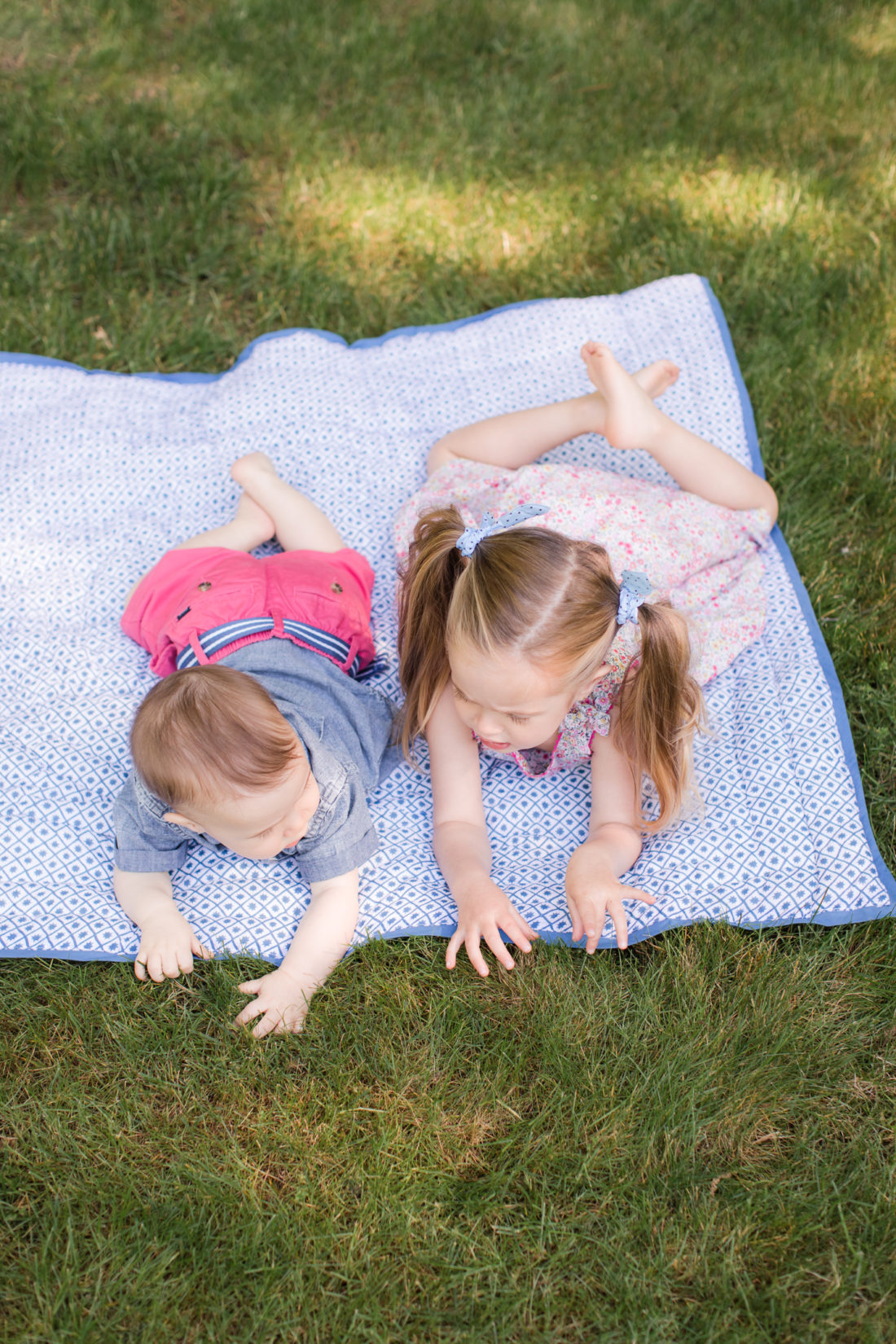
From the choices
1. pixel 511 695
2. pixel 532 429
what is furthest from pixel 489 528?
pixel 532 429

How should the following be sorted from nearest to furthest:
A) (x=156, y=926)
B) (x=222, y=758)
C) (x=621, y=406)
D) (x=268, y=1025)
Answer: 1. (x=222, y=758)
2. (x=268, y=1025)
3. (x=156, y=926)
4. (x=621, y=406)

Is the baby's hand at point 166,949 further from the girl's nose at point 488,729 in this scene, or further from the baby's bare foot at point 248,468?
the baby's bare foot at point 248,468

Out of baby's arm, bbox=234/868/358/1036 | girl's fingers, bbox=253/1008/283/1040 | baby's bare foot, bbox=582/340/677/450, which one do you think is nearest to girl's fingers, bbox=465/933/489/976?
baby's arm, bbox=234/868/358/1036

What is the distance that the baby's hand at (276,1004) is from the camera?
196cm

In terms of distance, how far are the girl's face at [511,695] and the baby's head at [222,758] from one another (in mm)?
330

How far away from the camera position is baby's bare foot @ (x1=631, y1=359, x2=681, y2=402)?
272cm

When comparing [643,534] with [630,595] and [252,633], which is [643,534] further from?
[252,633]

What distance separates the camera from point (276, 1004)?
1984 mm

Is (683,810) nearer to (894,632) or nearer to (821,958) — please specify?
(821,958)

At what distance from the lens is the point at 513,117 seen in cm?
397

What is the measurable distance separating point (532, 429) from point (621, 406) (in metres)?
0.25

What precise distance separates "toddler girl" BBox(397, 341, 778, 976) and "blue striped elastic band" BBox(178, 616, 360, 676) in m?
0.19

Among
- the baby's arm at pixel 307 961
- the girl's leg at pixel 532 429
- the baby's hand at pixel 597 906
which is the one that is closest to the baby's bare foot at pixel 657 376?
the girl's leg at pixel 532 429

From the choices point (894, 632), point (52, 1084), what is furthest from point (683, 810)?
point (52, 1084)
